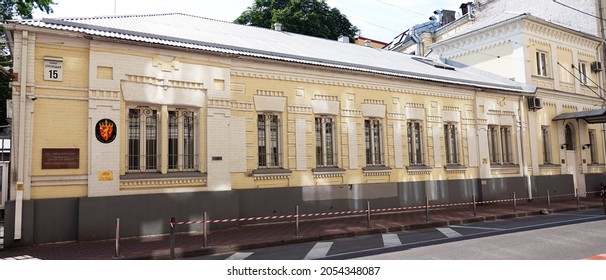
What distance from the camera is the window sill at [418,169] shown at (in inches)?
731

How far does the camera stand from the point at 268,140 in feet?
50.6

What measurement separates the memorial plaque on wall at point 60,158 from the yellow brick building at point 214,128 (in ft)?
0.09

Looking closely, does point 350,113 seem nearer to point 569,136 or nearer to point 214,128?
point 214,128

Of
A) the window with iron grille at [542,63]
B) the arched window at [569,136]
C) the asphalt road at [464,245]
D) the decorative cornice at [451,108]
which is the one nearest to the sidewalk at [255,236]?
the asphalt road at [464,245]

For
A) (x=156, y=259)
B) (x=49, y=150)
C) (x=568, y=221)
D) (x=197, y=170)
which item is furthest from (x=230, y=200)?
(x=568, y=221)

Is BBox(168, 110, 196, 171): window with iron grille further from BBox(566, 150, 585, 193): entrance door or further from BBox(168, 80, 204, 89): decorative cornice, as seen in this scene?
BBox(566, 150, 585, 193): entrance door

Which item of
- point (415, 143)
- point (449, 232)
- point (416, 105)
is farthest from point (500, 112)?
point (449, 232)

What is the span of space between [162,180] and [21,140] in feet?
12.1

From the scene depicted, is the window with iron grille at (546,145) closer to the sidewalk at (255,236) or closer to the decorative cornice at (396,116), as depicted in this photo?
the sidewalk at (255,236)

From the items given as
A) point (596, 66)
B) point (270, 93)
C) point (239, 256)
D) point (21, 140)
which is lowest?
point (239, 256)

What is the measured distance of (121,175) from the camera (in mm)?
12430

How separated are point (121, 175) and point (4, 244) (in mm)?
3158

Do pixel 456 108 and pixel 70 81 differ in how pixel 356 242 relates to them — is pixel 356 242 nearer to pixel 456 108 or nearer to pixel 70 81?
pixel 70 81

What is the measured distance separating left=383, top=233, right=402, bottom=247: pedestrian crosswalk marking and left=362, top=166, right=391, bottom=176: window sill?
4747 mm
